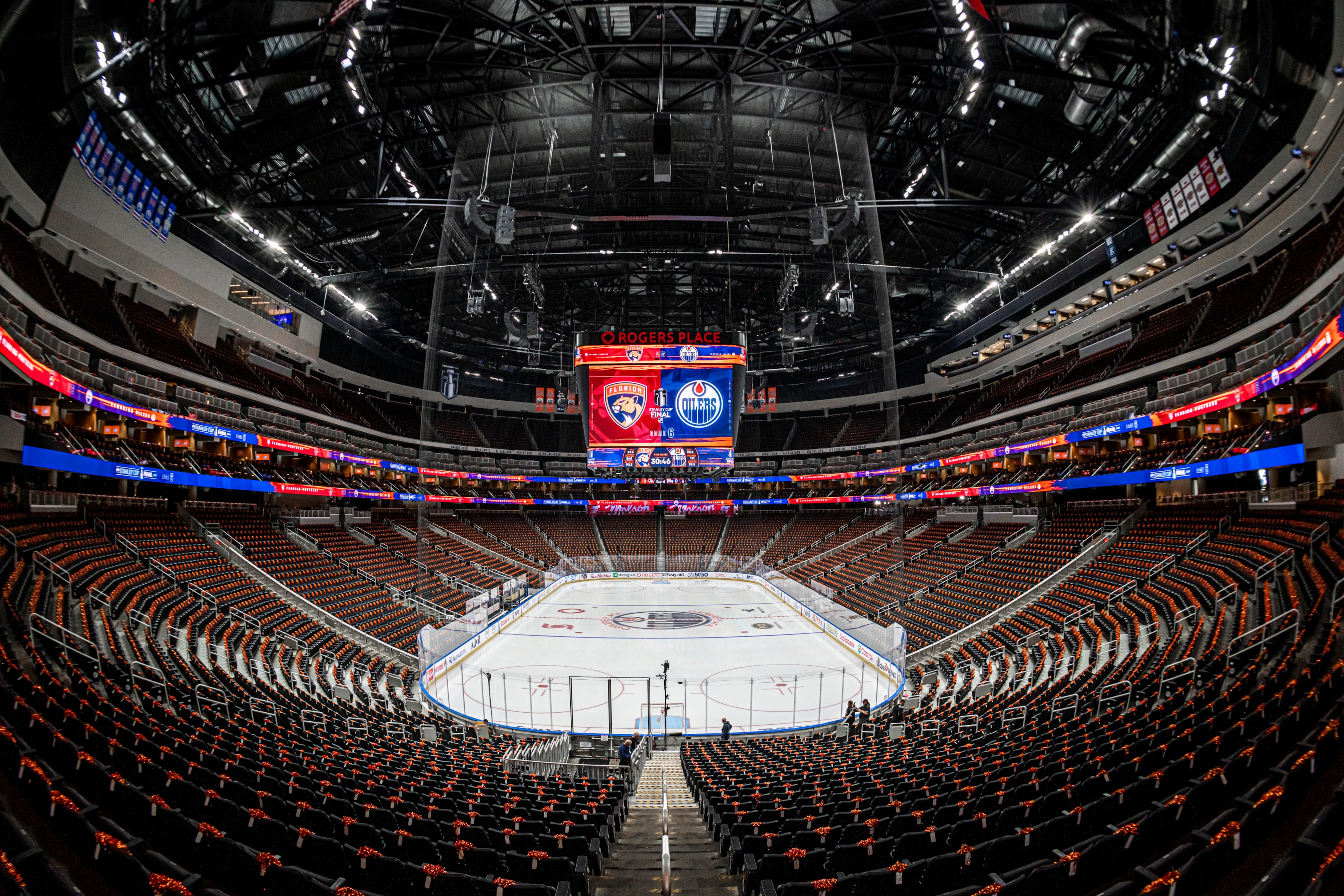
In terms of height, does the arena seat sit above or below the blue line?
above

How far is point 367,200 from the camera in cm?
1564

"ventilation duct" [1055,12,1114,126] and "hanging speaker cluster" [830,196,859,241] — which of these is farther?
"hanging speaker cluster" [830,196,859,241]

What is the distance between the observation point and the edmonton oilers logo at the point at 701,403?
72.7ft

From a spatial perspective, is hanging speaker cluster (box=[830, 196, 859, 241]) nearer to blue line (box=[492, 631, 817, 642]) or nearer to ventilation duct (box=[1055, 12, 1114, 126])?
ventilation duct (box=[1055, 12, 1114, 126])

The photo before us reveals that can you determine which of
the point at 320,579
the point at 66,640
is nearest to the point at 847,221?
the point at 66,640

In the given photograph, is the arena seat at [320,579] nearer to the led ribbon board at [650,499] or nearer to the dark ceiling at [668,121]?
the led ribbon board at [650,499]

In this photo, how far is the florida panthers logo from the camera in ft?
72.6

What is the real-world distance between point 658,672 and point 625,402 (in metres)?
10.5

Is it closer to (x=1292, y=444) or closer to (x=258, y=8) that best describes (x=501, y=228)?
(x=258, y=8)

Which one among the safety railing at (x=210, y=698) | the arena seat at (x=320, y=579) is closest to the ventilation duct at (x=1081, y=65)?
the safety railing at (x=210, y=698)

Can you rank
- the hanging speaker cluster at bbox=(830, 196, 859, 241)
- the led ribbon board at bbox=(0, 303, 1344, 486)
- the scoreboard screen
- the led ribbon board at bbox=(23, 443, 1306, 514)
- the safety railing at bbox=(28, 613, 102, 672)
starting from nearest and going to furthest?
1. the safety railing at bbox=(28, 613, 102, 672)
2. the led ribbon board at bbox=(0, 303, 1344, 486)
3. the led ribbon board at bbox=(23, 443, 1306, 514)
4. the hanging speaker cluster at bbox=(830, 196, 859, 241)
5. the scoreboard screen

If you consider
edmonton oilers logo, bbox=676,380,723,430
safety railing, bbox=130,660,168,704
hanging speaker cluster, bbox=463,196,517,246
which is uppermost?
hanging speaker cluster, bbox=463,196,517,246

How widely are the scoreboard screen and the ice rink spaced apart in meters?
8.31

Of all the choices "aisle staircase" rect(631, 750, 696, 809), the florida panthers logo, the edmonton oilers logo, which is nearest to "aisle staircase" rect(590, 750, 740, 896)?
"aisle staircase" rect(631, 750, 696, 809)
